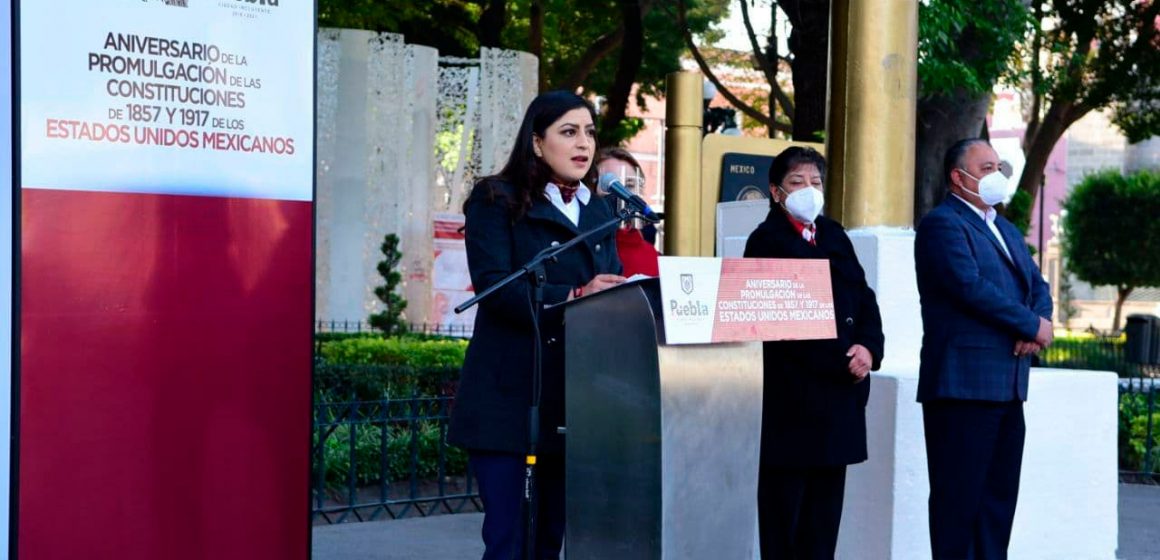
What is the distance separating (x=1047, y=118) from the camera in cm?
2283

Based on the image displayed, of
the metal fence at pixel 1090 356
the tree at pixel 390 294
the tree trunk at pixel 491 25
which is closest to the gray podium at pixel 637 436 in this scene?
the tree at pixel 390 294

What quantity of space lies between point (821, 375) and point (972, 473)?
0.84m

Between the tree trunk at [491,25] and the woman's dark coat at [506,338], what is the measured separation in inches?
766

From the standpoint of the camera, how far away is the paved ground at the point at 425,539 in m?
7.69

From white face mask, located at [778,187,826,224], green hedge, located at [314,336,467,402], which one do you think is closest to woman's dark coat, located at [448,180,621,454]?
white face mask, located at [778,187,826,224]

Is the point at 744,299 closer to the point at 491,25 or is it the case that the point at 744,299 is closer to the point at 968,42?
the point at 968,42

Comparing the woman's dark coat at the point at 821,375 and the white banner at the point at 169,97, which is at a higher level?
the white banner at the point at 169,97

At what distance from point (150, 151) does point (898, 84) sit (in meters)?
3.96

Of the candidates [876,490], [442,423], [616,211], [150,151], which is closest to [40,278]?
[150,151]

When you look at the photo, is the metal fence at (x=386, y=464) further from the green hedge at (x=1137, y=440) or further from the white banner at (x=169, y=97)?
the green hedge at (x=1137, y=440)

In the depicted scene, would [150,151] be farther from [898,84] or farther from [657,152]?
[657,152]

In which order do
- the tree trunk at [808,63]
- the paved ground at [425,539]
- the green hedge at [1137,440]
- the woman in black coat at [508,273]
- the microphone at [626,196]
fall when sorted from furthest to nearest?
the tree trunk at [808,63] → the green hedge at [1137,440] → the paved ground at [425,539] → the woman in black coat at [508,273] → the microphone at [626,196]

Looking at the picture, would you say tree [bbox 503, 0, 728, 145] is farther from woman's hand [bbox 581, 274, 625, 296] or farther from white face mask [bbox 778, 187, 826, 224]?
woman's hand [bbox 581, 274, 625, 296]

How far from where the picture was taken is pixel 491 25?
2405 cm
